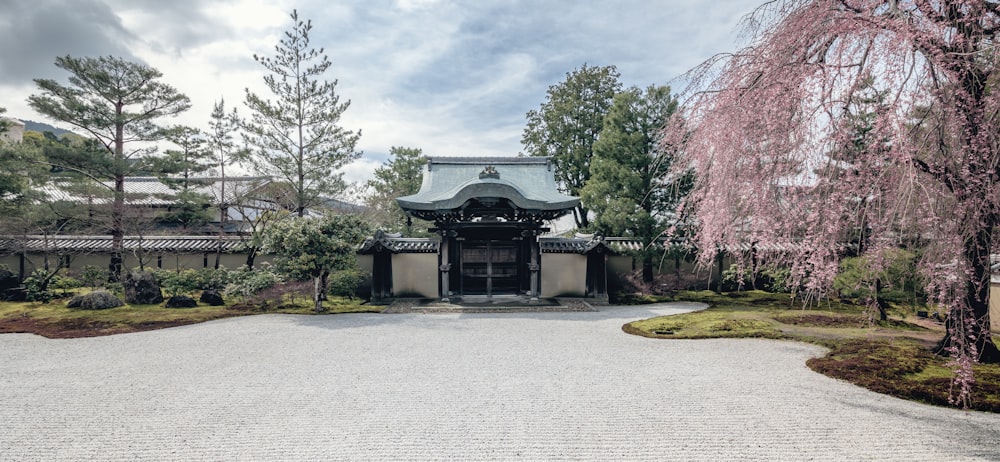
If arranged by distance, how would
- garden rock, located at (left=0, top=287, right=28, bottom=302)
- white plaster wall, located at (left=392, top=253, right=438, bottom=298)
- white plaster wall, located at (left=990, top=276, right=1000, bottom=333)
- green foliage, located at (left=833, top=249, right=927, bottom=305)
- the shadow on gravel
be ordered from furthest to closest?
white plaster wall, located at (left=392, top=253, right=438, bottom=298) < garden rock, located at (left=0, top=287, right=28, bottom=302) < the shadow on gravel < white plaster wall, located at (left=990, top=276, right=1000, bottom=333) < green foliage, located at (left=833, top=249, right=927, bottom=305)

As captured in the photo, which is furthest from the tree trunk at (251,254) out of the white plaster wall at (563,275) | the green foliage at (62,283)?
the white plaster wall at (563,275)

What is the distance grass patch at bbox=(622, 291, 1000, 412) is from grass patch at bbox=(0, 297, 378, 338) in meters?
8.65

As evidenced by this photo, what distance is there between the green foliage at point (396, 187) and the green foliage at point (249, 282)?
866 centimetres

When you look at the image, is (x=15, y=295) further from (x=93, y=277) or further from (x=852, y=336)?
(x=852, y=336)

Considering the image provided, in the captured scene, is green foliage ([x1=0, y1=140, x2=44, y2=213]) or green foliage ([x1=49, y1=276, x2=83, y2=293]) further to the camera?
green foliage ([x1=49, y1=276, x2=83, y2=293])

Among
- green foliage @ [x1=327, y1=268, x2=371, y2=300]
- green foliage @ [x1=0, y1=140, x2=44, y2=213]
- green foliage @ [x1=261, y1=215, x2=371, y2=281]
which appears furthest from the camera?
green foliage @ [x1=327, y1=268, x2=371, y2=300]

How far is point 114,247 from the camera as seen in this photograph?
13.3m

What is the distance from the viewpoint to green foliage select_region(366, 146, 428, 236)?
70.8ft

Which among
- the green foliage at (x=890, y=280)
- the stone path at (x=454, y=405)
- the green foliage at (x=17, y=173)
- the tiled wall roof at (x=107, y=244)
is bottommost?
the stone path at (x=454, y=405)

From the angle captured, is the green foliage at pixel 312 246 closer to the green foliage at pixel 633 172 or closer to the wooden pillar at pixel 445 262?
the wooden pillar at pixel 445 262

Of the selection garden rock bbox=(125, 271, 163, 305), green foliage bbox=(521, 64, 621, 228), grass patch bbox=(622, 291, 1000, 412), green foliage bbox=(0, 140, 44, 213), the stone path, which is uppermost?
green foliage bbox=(521, 64, 621, 228)

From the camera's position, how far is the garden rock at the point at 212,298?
12062mm

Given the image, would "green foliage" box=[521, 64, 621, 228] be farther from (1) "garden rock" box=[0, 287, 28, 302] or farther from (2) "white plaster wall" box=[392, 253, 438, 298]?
(1) "garden rock" box=[0, 287, 28, 302]

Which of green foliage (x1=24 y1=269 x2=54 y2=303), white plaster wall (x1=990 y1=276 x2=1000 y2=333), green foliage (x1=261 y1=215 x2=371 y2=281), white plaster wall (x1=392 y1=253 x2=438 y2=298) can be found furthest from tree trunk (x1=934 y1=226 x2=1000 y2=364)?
green foliage (x1=24 y1=269 x2=54 y2=303)
